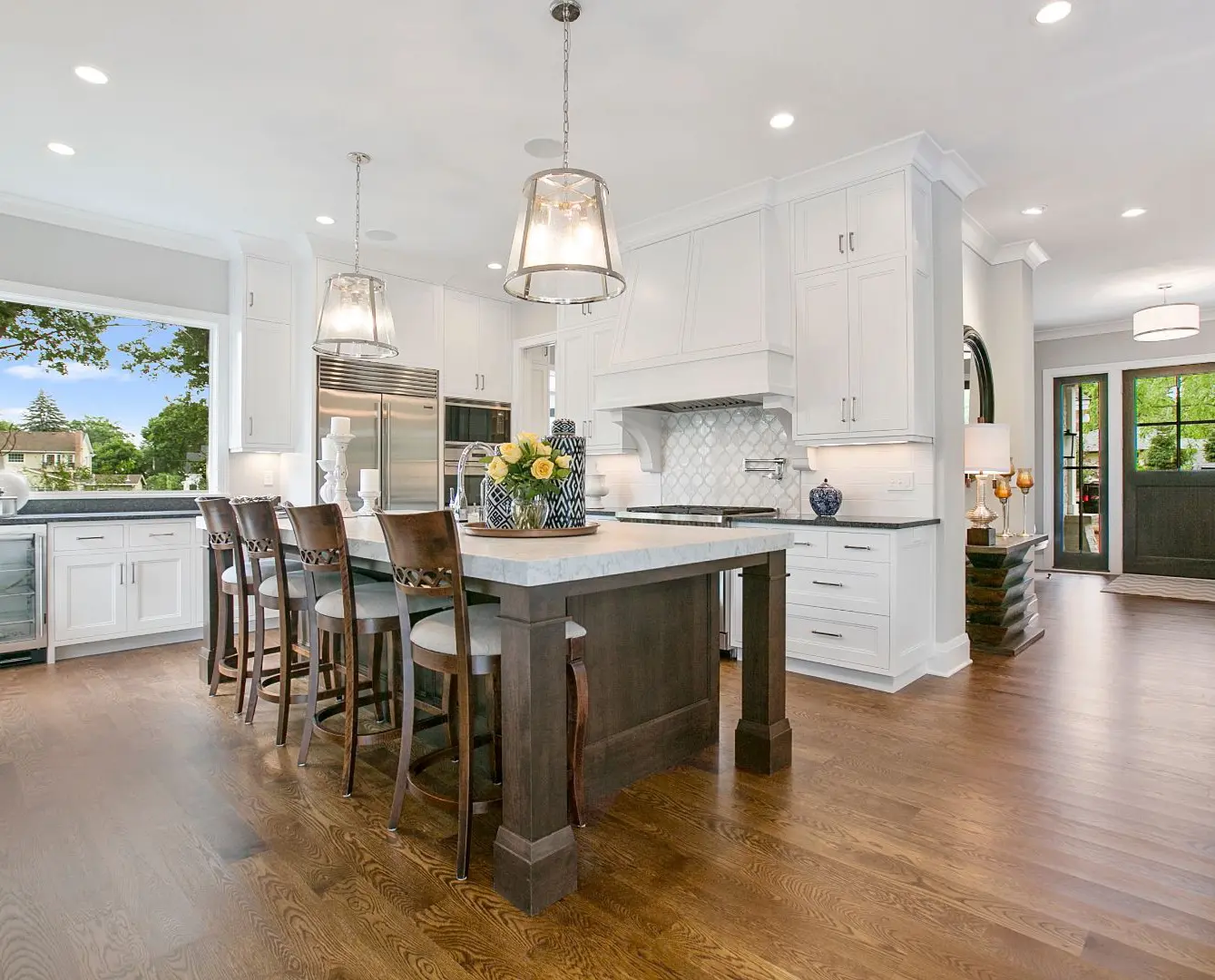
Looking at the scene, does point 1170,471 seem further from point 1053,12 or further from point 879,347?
point 1053,12

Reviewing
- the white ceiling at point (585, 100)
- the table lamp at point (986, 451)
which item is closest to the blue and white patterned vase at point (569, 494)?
the white ceiling at point (585, 100)

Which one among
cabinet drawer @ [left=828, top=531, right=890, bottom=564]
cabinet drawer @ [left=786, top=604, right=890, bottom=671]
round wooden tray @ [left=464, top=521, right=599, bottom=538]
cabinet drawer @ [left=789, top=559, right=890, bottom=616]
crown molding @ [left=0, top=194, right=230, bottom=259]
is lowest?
cabinet drawer @ [left=786, top=604, right=890, bottom=671]

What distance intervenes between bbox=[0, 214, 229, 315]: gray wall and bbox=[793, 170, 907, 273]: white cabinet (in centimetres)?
426

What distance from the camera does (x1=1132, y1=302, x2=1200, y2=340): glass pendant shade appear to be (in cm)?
624

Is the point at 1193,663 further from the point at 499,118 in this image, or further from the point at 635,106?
the point at 499,118

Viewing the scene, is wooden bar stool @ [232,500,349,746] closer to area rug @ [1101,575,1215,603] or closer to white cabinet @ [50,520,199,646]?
white cabinet @ [50,520,199,646]

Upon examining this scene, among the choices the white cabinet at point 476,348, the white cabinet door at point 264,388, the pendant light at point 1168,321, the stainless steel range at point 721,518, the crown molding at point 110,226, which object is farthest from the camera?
the white cabinet at point 476,348

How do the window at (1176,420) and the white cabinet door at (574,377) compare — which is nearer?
the white cabinet door at (574,377)

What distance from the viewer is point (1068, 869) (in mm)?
1985

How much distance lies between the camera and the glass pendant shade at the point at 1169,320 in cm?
624

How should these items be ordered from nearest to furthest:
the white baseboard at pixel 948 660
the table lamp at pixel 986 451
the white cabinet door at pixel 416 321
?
the white baseboard at pixel 948 660, the table lamp at pixel 986 451, the white cabinet door at pixel 416 321

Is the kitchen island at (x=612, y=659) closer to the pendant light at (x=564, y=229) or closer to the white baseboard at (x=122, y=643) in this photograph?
the pendant light at (x=564, y=229)

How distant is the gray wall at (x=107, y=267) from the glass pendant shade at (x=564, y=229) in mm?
3925

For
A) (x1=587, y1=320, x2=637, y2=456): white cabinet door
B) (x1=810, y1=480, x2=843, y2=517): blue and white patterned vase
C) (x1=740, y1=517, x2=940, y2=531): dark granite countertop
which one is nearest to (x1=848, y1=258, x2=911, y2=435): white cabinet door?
(x1=810, y1=480, x2=843, y2=517): blue and white patterned vase
